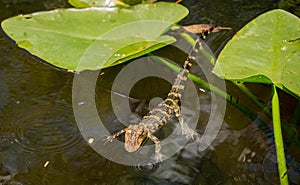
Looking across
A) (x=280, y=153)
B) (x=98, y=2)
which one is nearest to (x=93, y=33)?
(x=98, y=2)

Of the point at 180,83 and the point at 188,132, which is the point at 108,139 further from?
the point at 180,83

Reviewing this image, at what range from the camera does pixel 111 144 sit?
338cm

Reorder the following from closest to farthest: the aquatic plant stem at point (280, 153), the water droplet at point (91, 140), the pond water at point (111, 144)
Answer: the aquatic plant stem at point (280, 153) < the pond water at point (111, 144) < the water droplet at point (91, 140)

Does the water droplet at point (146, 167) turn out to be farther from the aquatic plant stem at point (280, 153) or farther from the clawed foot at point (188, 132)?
the aquatic plant stem at point (280, 153)

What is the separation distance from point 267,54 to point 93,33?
1.20 metres

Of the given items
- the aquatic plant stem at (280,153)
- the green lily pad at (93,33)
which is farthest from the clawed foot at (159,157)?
the aquatic plant stem at (280,153)

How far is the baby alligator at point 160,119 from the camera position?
3.39 m

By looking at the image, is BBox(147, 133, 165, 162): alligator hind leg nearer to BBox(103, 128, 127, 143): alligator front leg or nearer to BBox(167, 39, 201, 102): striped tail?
BBox(103, 128, 127, 143): alligator front leg

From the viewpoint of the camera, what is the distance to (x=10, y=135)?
334cm

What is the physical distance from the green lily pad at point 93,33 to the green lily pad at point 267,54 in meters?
0.47

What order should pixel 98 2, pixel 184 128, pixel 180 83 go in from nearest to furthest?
pixel 184 128 < pixel 180 83 < pixel 98 2

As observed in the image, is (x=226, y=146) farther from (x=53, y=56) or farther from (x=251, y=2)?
(x=251, y=2)

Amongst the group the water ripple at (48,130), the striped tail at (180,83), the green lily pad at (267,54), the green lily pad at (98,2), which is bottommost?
the water ripple at (48,130)

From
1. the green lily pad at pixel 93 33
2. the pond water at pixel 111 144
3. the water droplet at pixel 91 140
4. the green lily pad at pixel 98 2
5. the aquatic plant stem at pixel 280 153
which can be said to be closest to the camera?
the aquatic plant stem at pixel 280 153
